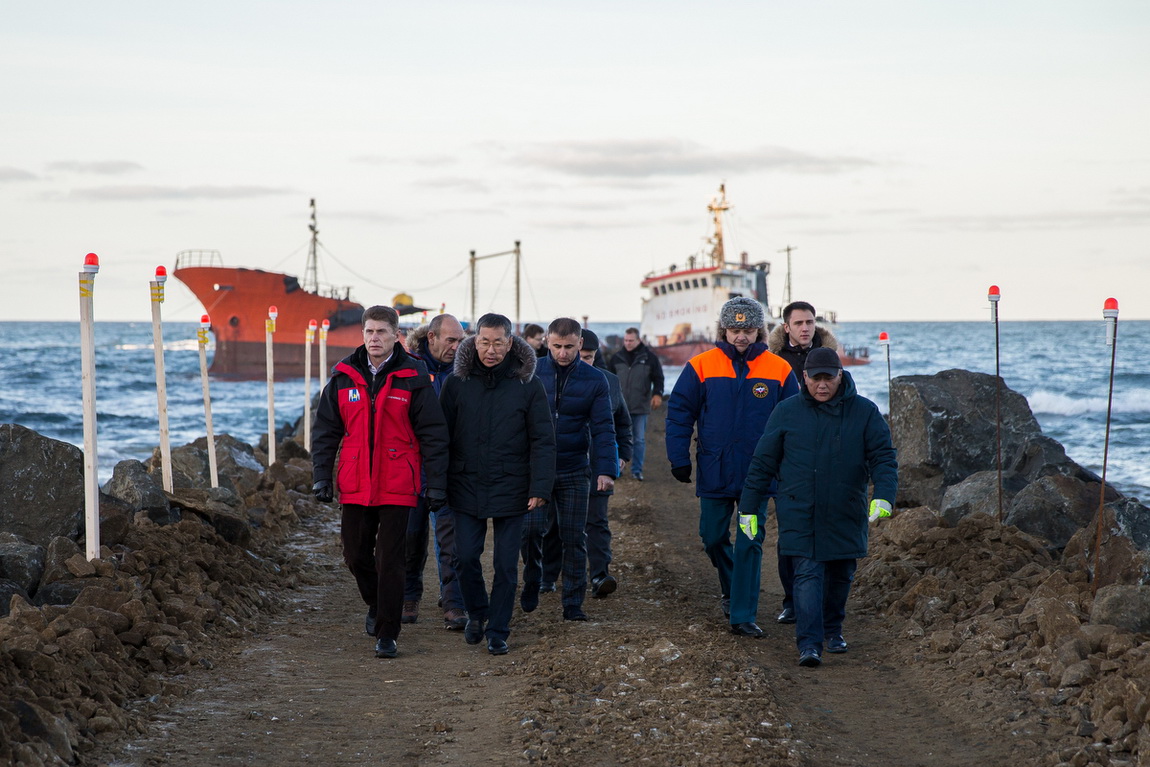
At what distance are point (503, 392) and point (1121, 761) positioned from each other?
326 centimetres

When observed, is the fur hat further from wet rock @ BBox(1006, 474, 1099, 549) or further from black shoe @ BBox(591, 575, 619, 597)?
wet rock @ BBox(1006, 474, 1099, 549)

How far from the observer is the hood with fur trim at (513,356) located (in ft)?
19.5

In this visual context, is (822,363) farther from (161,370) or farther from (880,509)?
(161,370)

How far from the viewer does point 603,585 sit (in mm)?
7406

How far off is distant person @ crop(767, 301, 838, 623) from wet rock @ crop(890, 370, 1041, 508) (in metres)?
5.37

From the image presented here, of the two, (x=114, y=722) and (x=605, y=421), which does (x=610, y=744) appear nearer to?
(x=114, y=722)

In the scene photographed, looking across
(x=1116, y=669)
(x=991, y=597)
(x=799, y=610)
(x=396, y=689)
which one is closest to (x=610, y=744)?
(x=396, y=689)

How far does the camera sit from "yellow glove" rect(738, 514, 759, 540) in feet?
19.5

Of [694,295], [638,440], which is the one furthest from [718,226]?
[638,440]

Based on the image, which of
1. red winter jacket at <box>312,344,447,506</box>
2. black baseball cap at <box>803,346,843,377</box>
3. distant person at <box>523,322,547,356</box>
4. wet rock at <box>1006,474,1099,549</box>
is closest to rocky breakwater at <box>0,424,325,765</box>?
red winter jacket at <box>312,344,447,506</box>

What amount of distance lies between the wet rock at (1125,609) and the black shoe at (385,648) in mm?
3463

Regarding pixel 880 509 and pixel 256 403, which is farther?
pixel 256 403

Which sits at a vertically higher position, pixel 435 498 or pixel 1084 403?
pixel 435 498

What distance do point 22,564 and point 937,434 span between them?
918 cm
